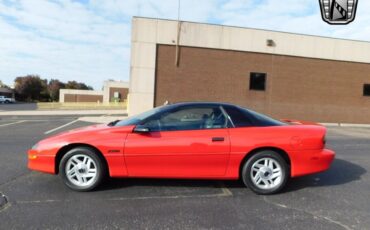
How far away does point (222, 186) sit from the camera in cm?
447

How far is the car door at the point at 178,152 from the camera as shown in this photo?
159 inches

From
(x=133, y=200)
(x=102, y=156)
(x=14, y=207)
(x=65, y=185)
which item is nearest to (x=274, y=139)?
(x=133, y=200)

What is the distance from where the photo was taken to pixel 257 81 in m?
17.5

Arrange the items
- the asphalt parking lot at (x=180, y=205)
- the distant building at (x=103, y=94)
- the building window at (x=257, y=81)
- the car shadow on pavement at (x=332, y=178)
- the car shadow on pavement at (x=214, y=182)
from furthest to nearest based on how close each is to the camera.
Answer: the distant building at (x=103, y=94)
the building window at (x=257, y=81)
the car shadow on pavement at (x=332, y=178)
the car shadow on pavement at (x=214, y=182)
the asphalt parking lot at (x=180, y=205)

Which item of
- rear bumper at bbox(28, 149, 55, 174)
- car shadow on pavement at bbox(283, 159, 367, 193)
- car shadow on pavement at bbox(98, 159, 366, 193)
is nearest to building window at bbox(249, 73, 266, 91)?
car shadow on pavement at bbox(283, 159, 367, 193)

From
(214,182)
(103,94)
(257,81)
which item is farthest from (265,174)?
(103,94)

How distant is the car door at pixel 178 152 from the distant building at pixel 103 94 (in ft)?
186

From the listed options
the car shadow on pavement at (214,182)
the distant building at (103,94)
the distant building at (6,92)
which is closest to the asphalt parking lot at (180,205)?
the car shadow on pavement at (214,182)

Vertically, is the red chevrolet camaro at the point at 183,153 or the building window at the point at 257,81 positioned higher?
the building window at the point at 257,81

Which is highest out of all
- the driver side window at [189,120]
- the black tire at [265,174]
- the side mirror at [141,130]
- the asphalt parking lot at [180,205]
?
the driver side window at [189,120]

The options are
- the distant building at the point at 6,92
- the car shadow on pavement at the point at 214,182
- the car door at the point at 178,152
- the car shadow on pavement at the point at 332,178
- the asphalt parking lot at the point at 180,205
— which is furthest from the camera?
the distant building at the point at 6,92

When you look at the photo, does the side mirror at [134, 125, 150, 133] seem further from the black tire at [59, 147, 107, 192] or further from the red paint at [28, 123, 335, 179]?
the black tire at [59, 147, 107, 192]

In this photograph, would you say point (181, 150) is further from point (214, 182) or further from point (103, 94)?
point (103, 94)

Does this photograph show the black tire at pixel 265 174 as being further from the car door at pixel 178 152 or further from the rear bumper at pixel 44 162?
the rear bumper at pixel 44 162
